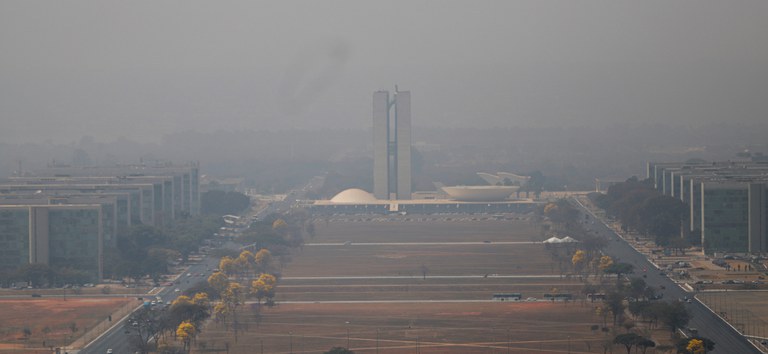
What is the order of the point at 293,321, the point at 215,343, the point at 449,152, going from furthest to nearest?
the point at 449,152 < the point at 293,321 < the point at 215,343

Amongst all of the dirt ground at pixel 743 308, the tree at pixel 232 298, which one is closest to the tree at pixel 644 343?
the dirt ground at pixel 743 308

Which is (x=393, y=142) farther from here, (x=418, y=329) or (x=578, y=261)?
(x=418, y=329)

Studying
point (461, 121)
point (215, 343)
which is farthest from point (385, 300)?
point (461, 121)

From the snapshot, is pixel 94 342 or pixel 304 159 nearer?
pixel 94 342

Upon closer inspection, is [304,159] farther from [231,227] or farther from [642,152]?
[231,227]

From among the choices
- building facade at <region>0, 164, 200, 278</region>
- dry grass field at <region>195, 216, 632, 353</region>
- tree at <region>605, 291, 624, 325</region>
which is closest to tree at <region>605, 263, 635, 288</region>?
dry grass field at <region>195, 216, 632, 353</region>

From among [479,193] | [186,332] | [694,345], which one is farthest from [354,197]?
[694,345]
